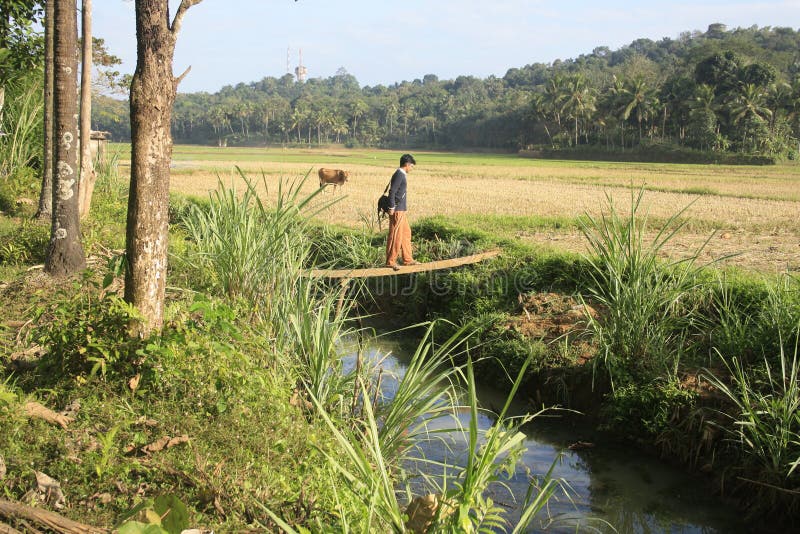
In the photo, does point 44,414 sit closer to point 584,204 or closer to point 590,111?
point 584,204

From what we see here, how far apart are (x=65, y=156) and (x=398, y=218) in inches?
140

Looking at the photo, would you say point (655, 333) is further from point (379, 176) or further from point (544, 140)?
point (544, 140)

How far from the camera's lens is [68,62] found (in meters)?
6.88

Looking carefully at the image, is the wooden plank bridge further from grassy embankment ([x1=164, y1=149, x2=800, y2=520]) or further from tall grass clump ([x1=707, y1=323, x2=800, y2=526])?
tall grass clump ([x1=707, y1=323, x2=800, y2=526])

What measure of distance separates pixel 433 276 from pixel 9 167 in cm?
843

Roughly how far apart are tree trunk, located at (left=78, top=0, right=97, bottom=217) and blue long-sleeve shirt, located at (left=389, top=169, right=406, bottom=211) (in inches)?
160

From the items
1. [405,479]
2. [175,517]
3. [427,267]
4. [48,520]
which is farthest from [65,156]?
[175,517]

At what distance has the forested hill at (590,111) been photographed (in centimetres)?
4294

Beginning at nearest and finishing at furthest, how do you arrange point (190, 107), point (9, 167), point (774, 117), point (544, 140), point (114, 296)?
point (114, 296) → point (9, 167) → point (774, 117) → point (544, 140) → point (190, 107)

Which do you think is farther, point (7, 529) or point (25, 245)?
point (25, 245)

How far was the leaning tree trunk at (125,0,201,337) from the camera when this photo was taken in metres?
4.16

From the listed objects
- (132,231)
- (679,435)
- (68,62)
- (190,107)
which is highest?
(190,107)

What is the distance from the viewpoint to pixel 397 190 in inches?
316

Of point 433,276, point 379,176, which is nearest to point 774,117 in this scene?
point 379,176
